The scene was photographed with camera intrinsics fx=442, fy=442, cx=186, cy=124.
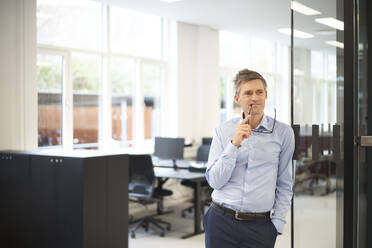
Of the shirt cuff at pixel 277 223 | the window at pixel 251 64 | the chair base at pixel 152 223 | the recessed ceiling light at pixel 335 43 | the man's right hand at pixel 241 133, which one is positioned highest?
the window at pixel 251 64

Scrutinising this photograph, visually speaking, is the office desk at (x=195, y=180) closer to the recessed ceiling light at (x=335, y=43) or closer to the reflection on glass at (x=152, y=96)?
the reflection on glass at (x=152, y=96)

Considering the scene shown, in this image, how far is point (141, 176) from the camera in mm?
5461

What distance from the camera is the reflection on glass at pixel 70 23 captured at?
5.89 m

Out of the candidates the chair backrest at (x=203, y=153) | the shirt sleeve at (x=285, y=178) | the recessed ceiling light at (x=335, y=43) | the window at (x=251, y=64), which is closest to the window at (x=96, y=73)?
the chair backrest at (x=203, y=153)

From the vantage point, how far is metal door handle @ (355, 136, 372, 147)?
253 centimetres

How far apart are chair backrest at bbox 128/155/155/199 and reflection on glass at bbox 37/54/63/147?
1.33 meters

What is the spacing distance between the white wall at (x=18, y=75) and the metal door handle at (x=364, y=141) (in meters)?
4.02

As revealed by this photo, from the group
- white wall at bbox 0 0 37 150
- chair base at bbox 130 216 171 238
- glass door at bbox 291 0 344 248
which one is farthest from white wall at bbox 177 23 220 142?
glass door at bbox 291 0 344 248

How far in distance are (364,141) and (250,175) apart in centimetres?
91

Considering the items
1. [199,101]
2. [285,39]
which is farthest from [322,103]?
[285,39]

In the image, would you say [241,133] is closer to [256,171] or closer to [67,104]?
[256,171]

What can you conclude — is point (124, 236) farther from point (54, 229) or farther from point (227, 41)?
point (227, 41)

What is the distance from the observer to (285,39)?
9.97 m

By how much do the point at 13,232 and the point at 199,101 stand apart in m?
4.61
